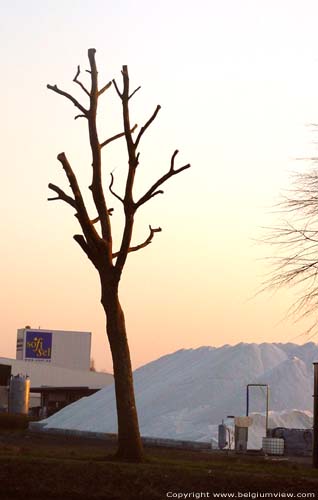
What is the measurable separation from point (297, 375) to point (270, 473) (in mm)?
29951

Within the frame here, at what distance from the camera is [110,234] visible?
21.3m

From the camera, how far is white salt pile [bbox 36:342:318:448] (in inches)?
1554

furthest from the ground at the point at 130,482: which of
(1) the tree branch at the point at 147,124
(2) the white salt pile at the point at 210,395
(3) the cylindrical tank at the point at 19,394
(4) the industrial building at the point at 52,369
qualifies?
(4) the industrial building at the point at 52,369

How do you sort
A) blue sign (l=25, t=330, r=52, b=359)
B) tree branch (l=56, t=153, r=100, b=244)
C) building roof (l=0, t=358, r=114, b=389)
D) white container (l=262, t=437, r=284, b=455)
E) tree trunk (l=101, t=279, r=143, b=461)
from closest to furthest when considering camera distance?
tree trunk (l=101, t=279, r=143, b=461) < tree branch (l=56, t=153, r=100, b=244) < white container (l=262, t=437, r=284, b=455) < building roof (l=0, t=358, r=114, b=389) < blue sign (l=25, t=330, r=52, b=359)

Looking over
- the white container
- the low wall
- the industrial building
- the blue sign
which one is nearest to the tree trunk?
the white container

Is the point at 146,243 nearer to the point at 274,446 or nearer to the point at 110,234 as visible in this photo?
the point at 110,234

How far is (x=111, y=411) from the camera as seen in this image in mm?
46688

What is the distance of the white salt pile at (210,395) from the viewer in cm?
3947

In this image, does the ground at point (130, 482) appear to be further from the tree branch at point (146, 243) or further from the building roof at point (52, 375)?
the building roof at point (52, 375)

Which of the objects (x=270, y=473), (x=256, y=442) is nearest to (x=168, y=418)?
(x=256, y=442)

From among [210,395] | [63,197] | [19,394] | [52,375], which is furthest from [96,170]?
[52,375]

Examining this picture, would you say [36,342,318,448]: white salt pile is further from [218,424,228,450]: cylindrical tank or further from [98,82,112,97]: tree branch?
[98,82,112,97]: tree branch

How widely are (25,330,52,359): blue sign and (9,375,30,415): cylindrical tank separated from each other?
191 ft

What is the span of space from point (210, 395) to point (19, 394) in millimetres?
12902
